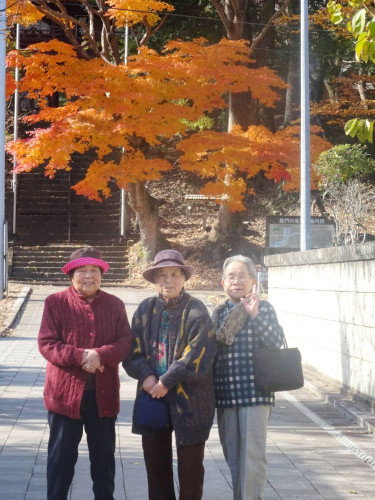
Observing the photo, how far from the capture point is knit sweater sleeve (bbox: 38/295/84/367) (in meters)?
5.18

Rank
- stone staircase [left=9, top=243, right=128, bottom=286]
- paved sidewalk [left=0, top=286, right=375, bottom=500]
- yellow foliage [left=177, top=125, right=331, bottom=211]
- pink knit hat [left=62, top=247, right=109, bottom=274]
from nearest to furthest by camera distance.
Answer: pink knit hat [left=62, top=247, right=109, bottom=274]
paved sidewalk [left=0, top=286, right=375, bottom=500]
yellow foliage [left=177, top=125, right=331, bottom=211]
stone staircase [left=9, top=243, right=128, bottom=286]

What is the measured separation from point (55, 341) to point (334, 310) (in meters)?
7.11

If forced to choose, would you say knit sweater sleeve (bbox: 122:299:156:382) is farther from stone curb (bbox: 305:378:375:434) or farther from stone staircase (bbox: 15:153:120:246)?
stone staircase (bbox: 15:153:120:246)

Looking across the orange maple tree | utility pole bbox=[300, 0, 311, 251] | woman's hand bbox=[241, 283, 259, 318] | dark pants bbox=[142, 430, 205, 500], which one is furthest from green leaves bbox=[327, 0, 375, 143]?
the orange maple tree

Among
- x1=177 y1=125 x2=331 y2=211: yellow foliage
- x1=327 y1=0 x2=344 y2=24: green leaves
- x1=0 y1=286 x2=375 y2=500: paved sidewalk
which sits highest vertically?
x1=177 y1=125 x2=331 y2=211: yellow foliage

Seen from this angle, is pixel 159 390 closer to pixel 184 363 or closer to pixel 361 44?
pixel 184 363

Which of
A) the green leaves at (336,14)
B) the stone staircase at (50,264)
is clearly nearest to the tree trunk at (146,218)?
the stone staircase at (50,264)

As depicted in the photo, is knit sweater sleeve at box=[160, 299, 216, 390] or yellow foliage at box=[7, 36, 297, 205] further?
yellow foliage at box=[7, 36, 297, 205]

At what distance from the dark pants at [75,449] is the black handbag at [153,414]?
324mm

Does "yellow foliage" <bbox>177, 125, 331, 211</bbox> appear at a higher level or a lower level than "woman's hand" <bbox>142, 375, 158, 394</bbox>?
higher

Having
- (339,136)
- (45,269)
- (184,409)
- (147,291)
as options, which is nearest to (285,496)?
(184,409)

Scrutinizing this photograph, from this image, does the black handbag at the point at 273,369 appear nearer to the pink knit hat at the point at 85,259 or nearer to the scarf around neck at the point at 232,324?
the scarf around neck at the point at 232,324

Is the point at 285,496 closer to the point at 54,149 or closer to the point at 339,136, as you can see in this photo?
the point at 54,149

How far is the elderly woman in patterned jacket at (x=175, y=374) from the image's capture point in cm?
507
